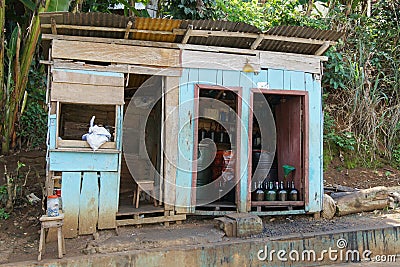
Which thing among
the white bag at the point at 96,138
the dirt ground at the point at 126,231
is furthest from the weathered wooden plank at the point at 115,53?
the dirt ground at the point at 126,231

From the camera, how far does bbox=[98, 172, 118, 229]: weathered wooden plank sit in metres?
4.92

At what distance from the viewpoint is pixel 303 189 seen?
590 centimetres

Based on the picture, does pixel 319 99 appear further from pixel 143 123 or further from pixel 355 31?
pixel 355 31

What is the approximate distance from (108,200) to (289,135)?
3.20 meters

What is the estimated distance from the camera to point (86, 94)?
4.95m

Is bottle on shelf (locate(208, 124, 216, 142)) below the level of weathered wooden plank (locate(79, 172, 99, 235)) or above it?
above

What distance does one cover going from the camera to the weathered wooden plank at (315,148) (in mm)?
5859

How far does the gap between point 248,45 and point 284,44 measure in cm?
55

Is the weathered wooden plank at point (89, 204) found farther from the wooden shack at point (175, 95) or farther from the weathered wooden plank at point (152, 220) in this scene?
the weathered wooden plank at point (152, 220)

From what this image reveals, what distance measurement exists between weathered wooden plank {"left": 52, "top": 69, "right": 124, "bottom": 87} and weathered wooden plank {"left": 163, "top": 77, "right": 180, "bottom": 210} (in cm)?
69

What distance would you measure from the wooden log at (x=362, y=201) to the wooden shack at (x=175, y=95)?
0.58 metres

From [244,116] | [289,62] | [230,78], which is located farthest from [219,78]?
[289,62]

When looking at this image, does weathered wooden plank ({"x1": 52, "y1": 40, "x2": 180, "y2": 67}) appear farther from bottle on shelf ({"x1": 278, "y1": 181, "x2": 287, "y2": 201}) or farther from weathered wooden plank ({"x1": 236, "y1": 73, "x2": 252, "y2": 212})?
bottle on shelf ({"x1": 278, "y1": 181, "x2": 287, "y2": 201})

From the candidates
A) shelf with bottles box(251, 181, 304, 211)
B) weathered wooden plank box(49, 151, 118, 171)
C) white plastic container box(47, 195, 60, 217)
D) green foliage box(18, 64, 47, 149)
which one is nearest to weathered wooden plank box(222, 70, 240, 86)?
shelf with bottles box(251, 181, 304, 211)
